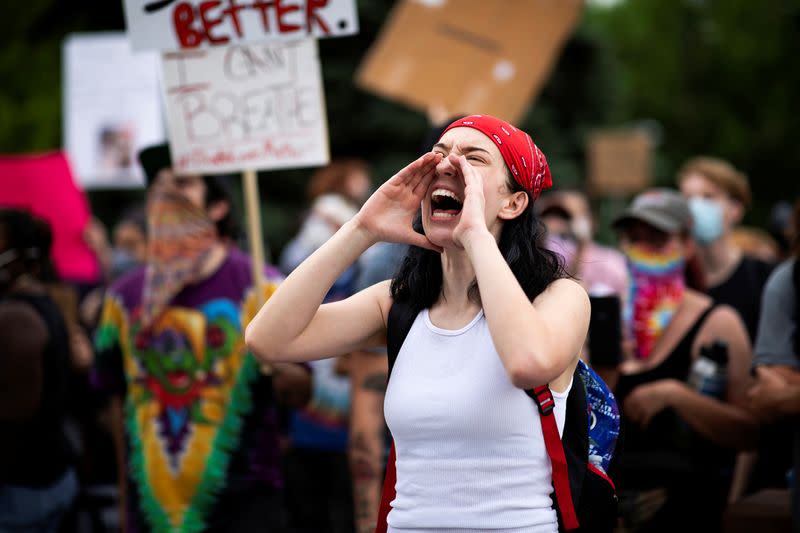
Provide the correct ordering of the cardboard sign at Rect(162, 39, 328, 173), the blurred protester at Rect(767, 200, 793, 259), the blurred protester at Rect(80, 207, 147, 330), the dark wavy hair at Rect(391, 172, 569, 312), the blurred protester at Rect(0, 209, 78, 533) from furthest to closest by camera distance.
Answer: the blurred protester at Rect(80, 207, 147, 330) → the blurred protester at Rect(767, 200, 793, 259) → the blurred protester at Rect(0, 209, 78, 533) → the cardboard sign at Rect(162, 39, 328, 173) → the dark wavy hair at Rect(391, 172, 569, 312)

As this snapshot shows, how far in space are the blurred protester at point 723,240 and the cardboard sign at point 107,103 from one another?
4.40m

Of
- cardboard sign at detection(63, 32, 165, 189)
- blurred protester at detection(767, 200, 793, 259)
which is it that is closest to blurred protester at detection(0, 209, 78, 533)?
cardboard sign at detection(63, 32, 165, 189)

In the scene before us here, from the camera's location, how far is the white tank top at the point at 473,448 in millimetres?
2918

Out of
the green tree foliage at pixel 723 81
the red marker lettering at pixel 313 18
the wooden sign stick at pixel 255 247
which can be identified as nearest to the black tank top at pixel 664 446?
the wooden sign stick at pixel 255 247

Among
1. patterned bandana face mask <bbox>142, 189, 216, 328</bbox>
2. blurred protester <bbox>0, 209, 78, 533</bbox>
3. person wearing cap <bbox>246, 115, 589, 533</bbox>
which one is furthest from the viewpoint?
blurred protester <bbox>0, 209, 78, 533</bbox>

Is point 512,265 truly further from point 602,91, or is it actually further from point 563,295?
point 602,91

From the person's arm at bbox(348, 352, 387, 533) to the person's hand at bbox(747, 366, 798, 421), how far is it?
1507 mm

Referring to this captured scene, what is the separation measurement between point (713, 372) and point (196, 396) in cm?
215

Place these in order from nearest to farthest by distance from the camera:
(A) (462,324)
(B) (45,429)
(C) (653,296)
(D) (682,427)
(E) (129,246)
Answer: (A) (462,324), (D) (682,427), (B) (45,429), (C) (653,296), (E) (129,246)

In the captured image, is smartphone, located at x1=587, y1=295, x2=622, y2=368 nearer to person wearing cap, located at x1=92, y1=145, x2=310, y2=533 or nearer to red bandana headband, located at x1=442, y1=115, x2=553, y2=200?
person wearing cap, located at x1=92, y1=145, x2=310, y2=533

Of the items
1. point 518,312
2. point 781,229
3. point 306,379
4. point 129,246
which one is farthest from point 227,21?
point 781,229

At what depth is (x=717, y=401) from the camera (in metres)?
4.86

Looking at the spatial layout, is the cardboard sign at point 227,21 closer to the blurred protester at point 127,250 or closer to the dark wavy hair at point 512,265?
the dark wavy hair at point 512,265

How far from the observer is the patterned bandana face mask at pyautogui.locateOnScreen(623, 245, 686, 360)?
541 cm
